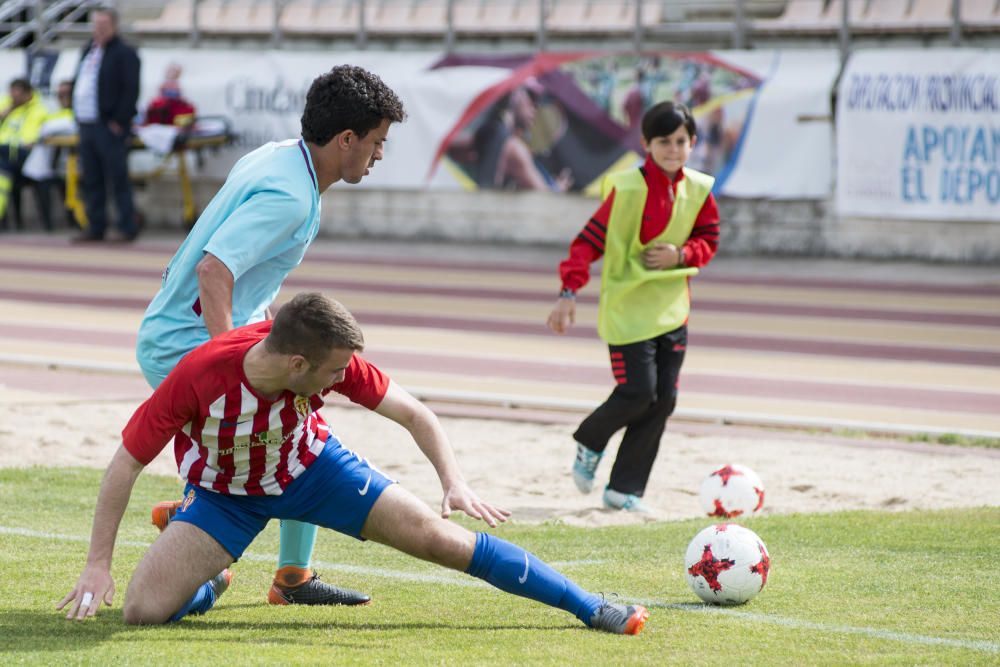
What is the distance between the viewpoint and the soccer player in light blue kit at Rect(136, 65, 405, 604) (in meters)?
5.16

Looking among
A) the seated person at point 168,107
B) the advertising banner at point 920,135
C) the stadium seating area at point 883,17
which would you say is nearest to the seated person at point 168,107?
the seated person at point 168,107

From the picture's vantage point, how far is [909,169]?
17.1m

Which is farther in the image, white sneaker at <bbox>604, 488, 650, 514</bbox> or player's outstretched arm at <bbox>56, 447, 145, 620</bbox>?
white sneaker at <bbox>604, 488, 650, 514</bbox>

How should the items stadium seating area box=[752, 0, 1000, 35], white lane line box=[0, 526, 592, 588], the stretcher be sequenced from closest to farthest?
white lane line box=[0, 526, 592, 588]
stadium seating area box=[752, 0, 1000, 35]
the stretcher

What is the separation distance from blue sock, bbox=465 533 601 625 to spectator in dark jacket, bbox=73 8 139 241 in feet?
49.6

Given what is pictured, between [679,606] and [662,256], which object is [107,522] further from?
[662,256]

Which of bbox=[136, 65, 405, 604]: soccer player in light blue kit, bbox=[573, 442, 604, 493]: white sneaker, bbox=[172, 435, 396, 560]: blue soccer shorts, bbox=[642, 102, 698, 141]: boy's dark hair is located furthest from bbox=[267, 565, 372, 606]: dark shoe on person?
bbox=[642, 102, 698, 141]: boy's dark hair

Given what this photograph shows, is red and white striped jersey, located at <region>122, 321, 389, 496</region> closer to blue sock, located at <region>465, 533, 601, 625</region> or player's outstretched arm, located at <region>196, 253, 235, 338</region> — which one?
player's outstretched arm, located at <region>196, 253, 235, 338</region>

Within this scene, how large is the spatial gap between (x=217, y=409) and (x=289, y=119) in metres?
16.0

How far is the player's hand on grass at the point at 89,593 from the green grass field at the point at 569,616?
0.13 m

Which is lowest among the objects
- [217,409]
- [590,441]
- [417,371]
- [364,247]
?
[364,247]

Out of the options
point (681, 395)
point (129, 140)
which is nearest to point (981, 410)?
point (681, 395)

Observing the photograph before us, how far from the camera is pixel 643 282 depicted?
7.58 metres

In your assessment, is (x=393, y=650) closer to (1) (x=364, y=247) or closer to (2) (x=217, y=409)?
(2) (x=217, y=409)
